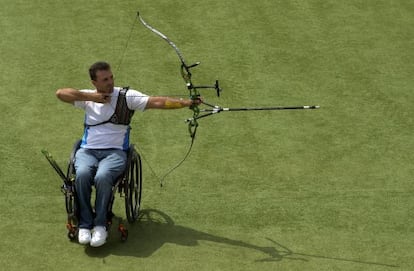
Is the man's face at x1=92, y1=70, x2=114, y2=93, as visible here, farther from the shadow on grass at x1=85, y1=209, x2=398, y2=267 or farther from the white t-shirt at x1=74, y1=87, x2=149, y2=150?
the shadow on grass at x1=85, y1=209, x2=398, y2=267

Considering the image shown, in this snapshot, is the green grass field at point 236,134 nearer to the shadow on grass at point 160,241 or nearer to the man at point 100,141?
the shadow on grass at point 160,241

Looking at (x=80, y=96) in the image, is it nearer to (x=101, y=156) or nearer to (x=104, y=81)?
(x=104, y=81)

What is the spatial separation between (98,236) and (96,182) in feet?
1.39

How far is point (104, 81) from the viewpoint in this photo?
6262 millimetres

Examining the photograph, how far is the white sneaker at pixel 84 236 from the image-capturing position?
6.15m

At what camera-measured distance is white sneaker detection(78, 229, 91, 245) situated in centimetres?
615

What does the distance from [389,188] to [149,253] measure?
7.80ft

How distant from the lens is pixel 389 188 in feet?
23.7

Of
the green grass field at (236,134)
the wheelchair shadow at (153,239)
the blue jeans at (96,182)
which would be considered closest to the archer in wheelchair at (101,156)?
the blue jeans at (96,182)

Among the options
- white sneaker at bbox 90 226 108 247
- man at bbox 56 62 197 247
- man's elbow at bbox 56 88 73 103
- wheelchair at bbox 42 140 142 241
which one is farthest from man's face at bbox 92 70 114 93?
white sneaker at bbox 90 226 108 247

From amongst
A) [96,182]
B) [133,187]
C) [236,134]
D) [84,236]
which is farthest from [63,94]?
[236,134]

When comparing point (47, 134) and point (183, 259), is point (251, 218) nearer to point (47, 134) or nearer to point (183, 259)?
point (183, 259)

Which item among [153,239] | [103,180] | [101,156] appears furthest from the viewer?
[153,239]

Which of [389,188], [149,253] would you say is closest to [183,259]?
[149,253]
